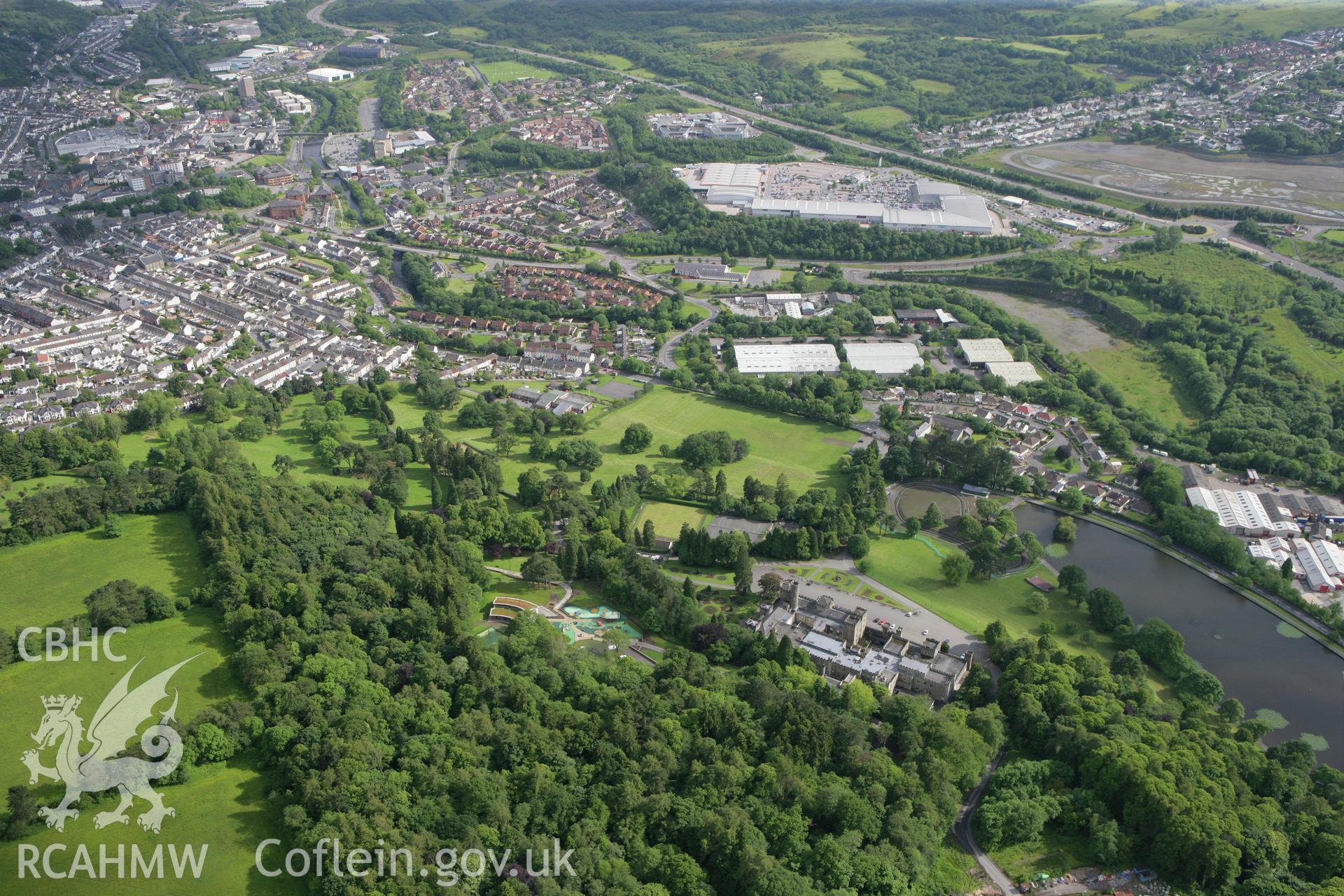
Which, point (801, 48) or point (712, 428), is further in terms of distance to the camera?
point (801, 48)

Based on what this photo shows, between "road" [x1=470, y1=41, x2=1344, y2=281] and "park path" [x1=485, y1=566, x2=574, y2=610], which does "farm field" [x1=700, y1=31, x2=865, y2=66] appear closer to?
"road" [x1=470, y1=41, x2=1344, y2=281]

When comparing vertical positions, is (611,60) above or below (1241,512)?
above

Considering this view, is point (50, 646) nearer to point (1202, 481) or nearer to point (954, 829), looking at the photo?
point (954, 829)

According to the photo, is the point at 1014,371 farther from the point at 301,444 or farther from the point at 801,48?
the point at 801,48

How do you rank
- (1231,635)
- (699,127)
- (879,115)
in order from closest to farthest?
(1231,635) → (699,127) → (879,115)

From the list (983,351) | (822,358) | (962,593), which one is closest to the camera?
(962,593)

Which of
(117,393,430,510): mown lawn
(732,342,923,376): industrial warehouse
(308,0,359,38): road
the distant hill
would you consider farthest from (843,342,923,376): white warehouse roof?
(308,0,359,38): road

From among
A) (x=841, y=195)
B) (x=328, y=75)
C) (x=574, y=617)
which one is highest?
(x=328, y=75)

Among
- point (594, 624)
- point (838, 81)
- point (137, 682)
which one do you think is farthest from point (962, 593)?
point (838, 81)
